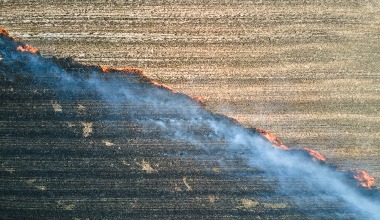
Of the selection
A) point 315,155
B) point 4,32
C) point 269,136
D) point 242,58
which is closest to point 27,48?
point 4,32

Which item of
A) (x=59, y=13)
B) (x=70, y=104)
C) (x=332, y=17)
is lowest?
(x=70, y=104)

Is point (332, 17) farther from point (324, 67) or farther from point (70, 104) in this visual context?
point (70, 104)

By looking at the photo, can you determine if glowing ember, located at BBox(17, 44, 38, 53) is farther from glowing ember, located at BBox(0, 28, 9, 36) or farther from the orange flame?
glowing ember, located at BBox(0, 28, 9, 36)

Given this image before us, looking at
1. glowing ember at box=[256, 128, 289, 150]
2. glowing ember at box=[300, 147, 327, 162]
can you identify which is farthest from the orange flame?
glowing ember at box=[300, 147, 327, 162]

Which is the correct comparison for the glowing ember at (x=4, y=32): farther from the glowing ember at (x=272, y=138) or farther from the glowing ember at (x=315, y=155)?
the glowing ember at (x=315, y=155)

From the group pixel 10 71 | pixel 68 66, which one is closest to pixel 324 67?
pixel 68 66

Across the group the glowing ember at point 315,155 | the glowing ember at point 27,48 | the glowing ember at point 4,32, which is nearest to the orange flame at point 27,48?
the glowing ember at point 27,48
